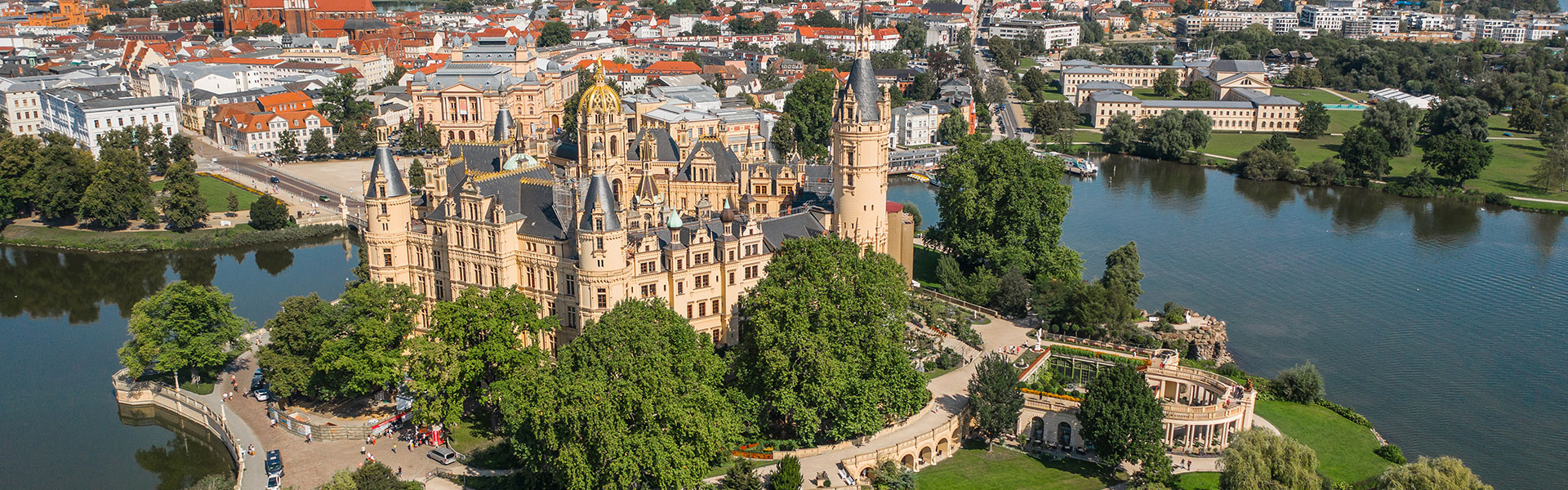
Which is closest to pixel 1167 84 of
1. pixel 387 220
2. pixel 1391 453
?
pixel 1391 453

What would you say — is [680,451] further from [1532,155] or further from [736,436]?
[1532,155]

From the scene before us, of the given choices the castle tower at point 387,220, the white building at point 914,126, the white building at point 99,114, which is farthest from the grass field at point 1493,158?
the white building at point 99,114

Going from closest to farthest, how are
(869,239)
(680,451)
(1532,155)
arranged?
(680,451) < (869,239) < (1532,155)

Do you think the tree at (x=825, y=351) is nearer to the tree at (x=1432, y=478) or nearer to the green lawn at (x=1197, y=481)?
the green lawn at (x=1197, y=481)

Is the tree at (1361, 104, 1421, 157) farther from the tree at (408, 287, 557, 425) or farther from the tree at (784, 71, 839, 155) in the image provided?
the tree at (408, 287, 557, 425)

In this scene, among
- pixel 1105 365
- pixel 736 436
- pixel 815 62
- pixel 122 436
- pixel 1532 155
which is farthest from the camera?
pixel 815 62

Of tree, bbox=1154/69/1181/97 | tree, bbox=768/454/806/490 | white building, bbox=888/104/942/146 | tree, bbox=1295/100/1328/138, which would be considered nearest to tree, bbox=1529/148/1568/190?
tree, bbox=1295/100/1328/138

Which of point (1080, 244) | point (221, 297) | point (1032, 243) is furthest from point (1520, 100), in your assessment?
point (221, 297)
